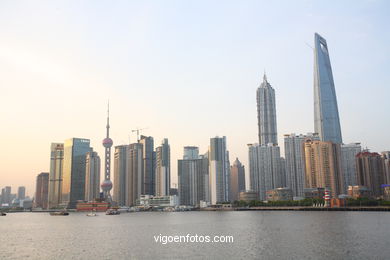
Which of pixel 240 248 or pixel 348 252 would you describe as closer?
pixel 348 252

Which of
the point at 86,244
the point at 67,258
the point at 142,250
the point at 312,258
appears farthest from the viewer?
the point at 86,244

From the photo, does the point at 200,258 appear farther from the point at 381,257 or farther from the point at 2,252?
the point at 2,252

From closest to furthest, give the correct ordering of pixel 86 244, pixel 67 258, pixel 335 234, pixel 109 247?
pixel 67 258 < pixel 109 247 < pixel 86 244 < pixel 335 234

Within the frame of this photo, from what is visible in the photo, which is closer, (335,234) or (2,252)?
(2,252)

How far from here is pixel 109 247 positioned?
8619 cm

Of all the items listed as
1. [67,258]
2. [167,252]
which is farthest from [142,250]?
[67,258]

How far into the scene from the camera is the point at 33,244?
96125 mm

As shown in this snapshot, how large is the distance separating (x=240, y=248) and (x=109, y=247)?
88.2 ft

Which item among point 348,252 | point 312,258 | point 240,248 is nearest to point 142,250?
point 240,248

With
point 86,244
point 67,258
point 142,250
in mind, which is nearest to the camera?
point 67,258

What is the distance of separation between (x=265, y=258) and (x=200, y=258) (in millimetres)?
10625

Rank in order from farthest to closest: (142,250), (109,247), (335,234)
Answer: (335,234), (109,247), (142,250)

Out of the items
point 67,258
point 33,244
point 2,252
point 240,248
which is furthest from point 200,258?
point 33,244

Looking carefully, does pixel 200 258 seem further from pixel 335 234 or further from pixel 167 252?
pixel 335 234
